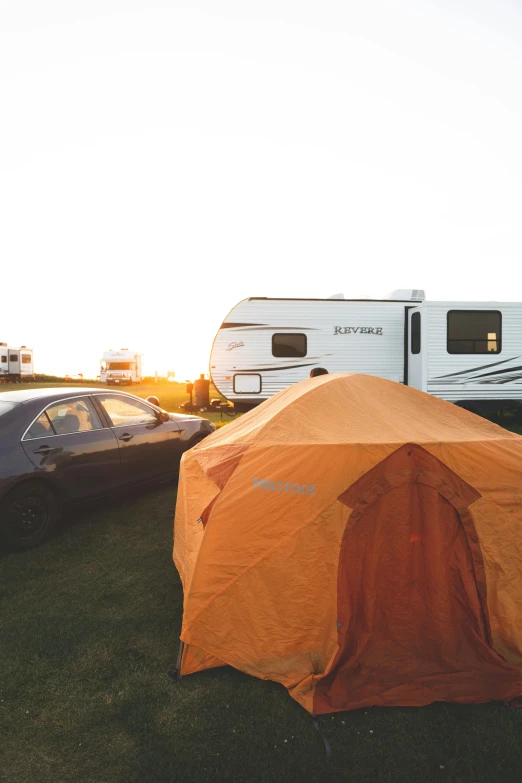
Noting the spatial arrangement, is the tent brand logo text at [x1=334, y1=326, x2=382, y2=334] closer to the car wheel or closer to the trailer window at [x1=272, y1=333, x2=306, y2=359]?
the trailer window at [x1=272, y1=333, x2=306, y2=359]

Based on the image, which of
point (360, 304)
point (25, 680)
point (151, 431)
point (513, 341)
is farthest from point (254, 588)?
point (513, 341)

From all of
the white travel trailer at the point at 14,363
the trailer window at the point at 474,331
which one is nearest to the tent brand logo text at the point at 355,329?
the trailer window at the point at 474,331

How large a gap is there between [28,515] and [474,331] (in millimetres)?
11011

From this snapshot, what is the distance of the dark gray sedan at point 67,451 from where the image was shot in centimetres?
527

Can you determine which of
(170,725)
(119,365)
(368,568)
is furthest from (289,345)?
(119,365)

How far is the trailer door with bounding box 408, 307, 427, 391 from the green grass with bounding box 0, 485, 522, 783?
9970 millimetres

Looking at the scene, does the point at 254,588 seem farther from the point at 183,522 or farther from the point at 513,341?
the point at 513,341

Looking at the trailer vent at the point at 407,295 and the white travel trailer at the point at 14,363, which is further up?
the trailer vent at the point at 407,295

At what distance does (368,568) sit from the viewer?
3295 mm

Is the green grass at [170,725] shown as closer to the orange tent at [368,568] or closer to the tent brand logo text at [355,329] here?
the orange tent at [368,568]

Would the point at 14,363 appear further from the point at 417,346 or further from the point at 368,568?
the point at 368,568

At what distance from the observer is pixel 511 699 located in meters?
3.04

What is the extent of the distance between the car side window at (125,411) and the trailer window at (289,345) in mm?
6055

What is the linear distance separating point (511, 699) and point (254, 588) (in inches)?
64.2
